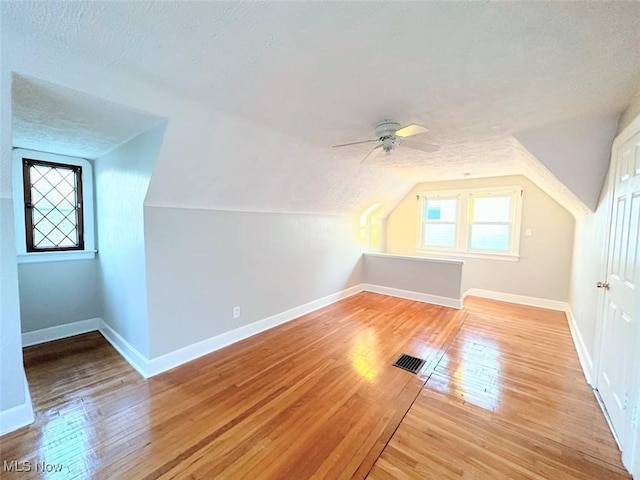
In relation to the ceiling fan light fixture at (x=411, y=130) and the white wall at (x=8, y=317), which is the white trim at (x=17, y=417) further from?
the ceiling fan light fixture at (x=411, y=130)

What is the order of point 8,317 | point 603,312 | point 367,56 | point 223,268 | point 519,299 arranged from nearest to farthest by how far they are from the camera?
1. point 367,56
2. point 8,317
3. point 603,312
4. point 223,268
5. point 519,299

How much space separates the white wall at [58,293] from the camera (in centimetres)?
307

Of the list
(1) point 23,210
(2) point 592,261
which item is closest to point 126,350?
(1) point 23,210

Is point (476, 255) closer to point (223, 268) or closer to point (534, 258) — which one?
point (534, 258)

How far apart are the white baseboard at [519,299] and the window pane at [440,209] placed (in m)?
1.52

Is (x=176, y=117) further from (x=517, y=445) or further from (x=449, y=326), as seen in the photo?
(x=449, y=326)

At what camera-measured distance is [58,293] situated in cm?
326

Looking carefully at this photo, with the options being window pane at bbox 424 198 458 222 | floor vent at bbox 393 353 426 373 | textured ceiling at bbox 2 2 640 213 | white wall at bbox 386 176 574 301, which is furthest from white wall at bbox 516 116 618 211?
window pane at bbox 424 198 458 222

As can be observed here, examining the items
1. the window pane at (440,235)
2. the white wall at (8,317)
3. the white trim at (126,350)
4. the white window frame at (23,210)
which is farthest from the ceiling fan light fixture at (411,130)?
the window pane at (440,235)

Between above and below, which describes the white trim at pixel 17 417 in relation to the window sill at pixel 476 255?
below

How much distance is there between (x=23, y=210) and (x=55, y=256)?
584 mm
